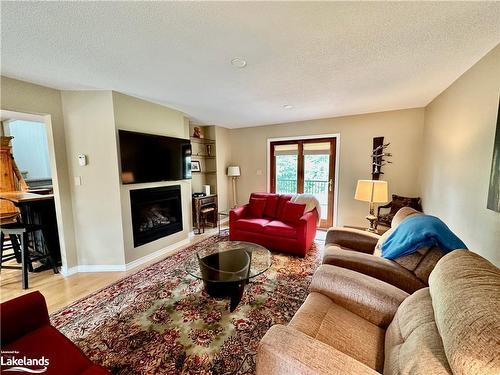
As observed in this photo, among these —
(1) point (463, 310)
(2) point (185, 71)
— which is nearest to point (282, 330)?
(1) point (463, 310)

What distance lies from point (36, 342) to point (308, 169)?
446 centimetres

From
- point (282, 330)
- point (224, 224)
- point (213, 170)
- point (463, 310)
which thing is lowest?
point (224, 224)

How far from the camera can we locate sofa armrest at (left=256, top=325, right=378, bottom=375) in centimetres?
80

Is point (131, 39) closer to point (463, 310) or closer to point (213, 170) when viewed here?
point (463, 310)

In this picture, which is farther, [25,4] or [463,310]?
[25,4]

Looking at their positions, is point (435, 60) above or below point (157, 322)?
above

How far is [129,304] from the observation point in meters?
2.12

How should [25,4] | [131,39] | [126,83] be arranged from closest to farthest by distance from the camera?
[25,4], [131,39], [126,83]

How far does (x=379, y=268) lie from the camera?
1608 millimetres

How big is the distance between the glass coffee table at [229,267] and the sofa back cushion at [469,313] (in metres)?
1.45

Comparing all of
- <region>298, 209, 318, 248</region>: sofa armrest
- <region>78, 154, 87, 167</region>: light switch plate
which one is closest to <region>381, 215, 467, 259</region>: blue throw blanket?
<region>298, 209, 318, 248</region>: sofa armrest

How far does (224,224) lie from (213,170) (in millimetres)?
1354

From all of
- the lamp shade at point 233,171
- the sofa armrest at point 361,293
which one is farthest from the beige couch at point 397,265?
the lamp shade at point 233,171

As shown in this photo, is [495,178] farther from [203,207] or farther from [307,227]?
[203,207]
